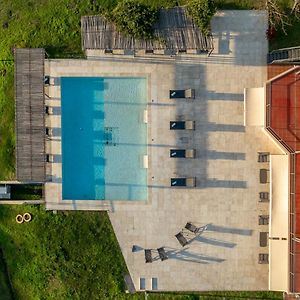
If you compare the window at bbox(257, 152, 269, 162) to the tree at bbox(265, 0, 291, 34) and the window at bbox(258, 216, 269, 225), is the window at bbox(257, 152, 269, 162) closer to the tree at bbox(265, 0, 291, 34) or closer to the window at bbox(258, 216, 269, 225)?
the window at bbox(258, 216, 269, 225)

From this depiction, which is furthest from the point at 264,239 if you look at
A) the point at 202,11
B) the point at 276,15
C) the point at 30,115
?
the point at 30,115

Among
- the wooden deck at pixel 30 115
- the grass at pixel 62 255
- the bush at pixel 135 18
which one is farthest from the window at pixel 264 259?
the bush at pixel 135 18

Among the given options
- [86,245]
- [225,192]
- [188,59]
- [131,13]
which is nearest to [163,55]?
[188,59]

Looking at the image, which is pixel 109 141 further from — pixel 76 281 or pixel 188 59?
pixel 76 281

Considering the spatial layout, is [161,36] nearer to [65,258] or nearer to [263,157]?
[263,157]

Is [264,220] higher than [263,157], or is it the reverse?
[263,157]

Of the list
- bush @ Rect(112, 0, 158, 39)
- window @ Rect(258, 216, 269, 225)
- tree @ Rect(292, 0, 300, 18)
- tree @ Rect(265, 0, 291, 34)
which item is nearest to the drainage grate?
bush @ Rect(112, 0, 158, 39)
